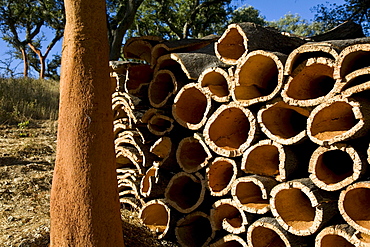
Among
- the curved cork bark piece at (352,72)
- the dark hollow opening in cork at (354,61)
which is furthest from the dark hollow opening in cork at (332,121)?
the dark hollow opening in cork at (354,61)

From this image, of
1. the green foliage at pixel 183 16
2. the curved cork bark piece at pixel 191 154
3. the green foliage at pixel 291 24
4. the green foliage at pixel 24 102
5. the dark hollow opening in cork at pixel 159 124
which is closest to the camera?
the curved cork bark piece at pixel 191 154

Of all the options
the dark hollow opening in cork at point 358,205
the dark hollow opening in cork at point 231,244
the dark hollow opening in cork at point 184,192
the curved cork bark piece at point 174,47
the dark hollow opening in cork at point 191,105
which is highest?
the curved cork bark piece at point 174,47

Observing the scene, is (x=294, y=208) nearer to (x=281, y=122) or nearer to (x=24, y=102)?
(x=281, y=122)

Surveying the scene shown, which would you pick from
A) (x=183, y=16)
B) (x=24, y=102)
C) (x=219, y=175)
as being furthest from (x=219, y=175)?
(x=183, y=16)

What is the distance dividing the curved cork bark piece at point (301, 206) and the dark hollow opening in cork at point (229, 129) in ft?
1.75

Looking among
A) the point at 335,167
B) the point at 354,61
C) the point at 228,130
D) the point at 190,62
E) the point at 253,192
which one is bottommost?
the point at 253,192

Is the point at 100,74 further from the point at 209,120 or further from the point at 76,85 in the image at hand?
the point at 209,120

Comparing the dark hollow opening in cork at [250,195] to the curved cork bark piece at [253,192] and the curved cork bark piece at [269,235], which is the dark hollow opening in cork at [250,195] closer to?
the curved cork bark piece at [253,192]

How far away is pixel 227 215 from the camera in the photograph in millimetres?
3020

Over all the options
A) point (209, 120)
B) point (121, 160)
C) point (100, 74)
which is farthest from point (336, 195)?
point (121, 160)

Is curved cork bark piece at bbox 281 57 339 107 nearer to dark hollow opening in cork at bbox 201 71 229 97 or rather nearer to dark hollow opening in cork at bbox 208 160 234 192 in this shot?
dark hollow opening in cork at bbox 201 71 229 97

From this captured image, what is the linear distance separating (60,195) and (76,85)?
73cm

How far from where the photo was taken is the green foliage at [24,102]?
26.5 ft

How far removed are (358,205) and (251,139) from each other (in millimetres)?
832
